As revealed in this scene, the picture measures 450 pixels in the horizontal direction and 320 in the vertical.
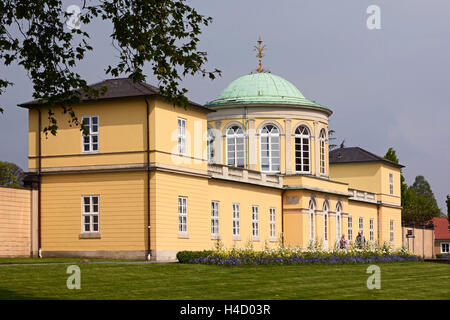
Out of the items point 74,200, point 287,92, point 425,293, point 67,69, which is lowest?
point 425,293

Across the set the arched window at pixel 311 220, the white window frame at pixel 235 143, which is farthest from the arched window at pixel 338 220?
the white window frame at pixel 235 143

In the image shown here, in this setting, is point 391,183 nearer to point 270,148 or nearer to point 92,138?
A: point 270,148

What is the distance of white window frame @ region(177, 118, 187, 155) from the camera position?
4244 centimetres

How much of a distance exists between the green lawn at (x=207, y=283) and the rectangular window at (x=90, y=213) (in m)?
9.47

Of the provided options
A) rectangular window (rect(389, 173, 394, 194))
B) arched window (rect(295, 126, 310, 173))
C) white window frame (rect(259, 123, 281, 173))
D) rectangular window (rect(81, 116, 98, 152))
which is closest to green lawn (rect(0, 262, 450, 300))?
rectangular window (rect(81, 116, 98, 152))

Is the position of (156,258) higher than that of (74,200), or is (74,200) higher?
(74,200)

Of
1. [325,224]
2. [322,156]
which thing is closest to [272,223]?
[325,224]

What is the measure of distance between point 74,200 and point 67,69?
21.2 meters

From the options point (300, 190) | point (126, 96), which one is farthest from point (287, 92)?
point (126, 96)

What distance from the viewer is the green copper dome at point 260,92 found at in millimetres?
60156

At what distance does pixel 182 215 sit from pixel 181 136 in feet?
12.9
